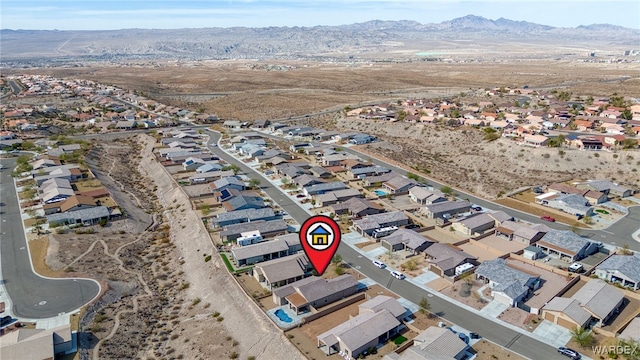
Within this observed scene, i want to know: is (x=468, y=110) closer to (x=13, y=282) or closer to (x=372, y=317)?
(x=372, y=317)

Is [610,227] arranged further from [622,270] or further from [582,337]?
[582,337]

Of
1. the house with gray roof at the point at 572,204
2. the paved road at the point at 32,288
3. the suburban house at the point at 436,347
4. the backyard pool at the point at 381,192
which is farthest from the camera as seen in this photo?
the backyard pool at the point at 381,192

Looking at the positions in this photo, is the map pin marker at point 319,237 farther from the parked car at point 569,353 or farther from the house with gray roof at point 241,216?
the house with gray roof at point 241,216

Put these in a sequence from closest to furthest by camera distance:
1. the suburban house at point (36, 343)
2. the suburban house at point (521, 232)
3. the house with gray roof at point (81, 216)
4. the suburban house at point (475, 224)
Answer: the suburban house at point (36, 343)
the suburban house at point (521, 232)
the suburban house at point (475, 224)
the house with gray roof at point (81, 216)

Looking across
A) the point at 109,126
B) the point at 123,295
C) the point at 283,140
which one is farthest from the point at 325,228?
the point at 109,126

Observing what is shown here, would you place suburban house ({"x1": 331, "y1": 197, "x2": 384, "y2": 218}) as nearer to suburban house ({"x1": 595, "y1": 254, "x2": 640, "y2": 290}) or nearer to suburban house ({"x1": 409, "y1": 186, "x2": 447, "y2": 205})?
suburban house ({"x1": 409, "y1": 186, "x2": 447, "y2": 205})

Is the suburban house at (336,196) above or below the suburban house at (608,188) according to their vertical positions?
below

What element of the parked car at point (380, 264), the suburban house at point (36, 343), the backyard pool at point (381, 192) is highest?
the backyard pool at point (381, 192)

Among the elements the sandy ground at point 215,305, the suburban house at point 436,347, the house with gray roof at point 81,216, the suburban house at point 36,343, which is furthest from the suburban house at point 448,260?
the house with gray roof at point 81,216

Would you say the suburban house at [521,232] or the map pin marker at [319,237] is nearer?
the map pin marker at [319,237]
